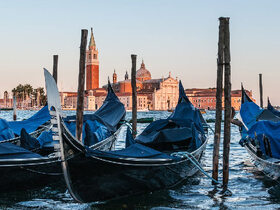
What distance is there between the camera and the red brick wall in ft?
242

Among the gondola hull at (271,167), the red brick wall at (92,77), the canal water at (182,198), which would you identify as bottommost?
the canal water at (182,198)

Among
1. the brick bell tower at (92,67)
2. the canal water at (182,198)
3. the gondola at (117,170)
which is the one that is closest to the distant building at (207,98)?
the brick bell tower at (92,67)

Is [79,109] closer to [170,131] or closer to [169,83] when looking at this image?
[170,131]

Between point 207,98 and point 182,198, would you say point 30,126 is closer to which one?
point 182,198

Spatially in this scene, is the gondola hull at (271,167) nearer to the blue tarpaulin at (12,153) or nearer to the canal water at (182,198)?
the canal water at (182,198)

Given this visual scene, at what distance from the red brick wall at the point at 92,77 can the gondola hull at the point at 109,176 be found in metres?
70.1

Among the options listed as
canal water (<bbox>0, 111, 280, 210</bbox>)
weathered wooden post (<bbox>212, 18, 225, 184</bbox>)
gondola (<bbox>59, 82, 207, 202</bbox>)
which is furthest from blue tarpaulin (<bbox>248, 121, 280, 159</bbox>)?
gondola (<bbox>59, 82, 207, 202</bbox>)

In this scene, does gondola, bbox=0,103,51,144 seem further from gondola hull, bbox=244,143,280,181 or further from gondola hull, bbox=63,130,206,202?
gondola hull, bbox=244,143,280,181

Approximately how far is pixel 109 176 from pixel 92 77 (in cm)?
7091

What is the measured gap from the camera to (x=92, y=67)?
73688 millimetres

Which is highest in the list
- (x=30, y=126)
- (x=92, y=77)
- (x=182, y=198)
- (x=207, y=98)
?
(x=92, y=77)

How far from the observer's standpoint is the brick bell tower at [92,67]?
2904 inches

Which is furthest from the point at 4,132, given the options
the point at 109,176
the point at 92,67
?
the point at 92,67

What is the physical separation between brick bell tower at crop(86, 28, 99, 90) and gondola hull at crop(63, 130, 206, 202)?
7008 centimetres
